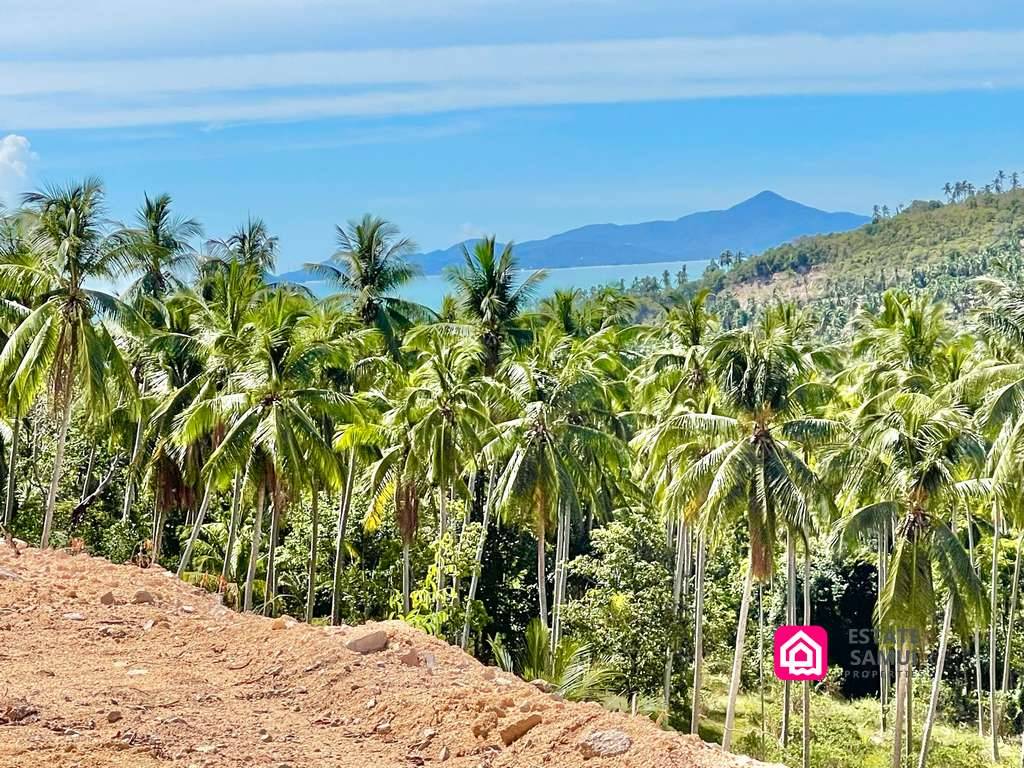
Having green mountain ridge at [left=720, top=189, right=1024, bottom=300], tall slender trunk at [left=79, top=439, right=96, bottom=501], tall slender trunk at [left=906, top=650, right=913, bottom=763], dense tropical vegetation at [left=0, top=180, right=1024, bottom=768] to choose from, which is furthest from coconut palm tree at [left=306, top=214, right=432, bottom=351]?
green mountain ridge at [left=720, top=189, right=1024, bottom=300]

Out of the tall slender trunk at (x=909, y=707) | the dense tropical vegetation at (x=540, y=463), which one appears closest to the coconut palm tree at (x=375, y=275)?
the dense tropical vegetation at (x=540, y=463)

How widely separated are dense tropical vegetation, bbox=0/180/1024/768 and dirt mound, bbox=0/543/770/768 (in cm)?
368

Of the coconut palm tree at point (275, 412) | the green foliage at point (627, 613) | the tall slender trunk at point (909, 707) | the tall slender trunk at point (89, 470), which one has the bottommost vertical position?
the tall slender trunk at point (909, 707)

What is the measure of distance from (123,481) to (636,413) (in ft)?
57.5

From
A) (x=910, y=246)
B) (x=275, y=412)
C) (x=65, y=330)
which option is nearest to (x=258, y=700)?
(x=275, y=412)

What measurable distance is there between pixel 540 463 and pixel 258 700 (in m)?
18.4

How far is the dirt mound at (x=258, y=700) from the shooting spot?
7.73 metres

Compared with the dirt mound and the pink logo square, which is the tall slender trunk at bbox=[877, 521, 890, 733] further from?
the dirt mound

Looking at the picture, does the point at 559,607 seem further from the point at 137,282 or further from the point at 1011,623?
the point at 137,282

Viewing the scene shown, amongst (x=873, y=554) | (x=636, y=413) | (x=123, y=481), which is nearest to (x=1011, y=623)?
(x=873, y=554)

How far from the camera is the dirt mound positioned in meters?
7.73

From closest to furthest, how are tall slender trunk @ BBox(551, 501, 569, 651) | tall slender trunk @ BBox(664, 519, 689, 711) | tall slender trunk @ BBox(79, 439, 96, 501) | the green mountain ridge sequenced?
tall slender trunk @ BBox(664, 519, 689, 711)
tall slender trunk @ BBox(551, 501, 569, 651)
tall slender trunk @ BBox(79, 439, 96, 501)
the green mountain ridge

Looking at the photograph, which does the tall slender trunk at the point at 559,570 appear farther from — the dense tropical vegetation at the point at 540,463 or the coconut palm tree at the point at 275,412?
the coconut palm tree at the point at 275,412

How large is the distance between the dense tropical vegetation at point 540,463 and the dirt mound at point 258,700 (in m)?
3.68
